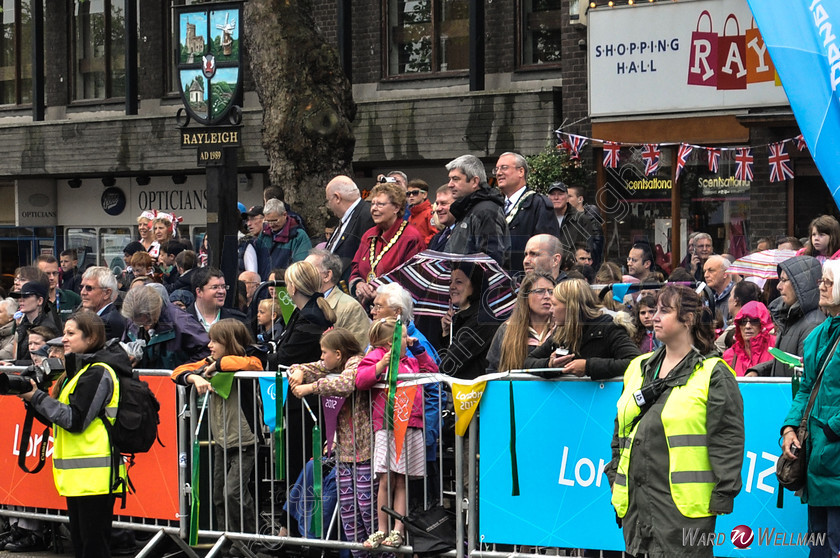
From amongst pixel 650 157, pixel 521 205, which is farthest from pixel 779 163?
pixel 521 205

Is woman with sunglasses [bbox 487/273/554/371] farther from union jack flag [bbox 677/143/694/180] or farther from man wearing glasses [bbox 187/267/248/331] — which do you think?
union jack flag [bbox 677/143/694/180]

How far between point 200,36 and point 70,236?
44.8 feet

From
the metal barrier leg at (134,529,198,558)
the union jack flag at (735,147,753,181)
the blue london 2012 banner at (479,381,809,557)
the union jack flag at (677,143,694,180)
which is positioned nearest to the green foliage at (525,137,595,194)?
the union jack flag at (677,143,694,180)

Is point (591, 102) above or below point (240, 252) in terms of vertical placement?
above

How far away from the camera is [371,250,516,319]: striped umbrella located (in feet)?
25.4

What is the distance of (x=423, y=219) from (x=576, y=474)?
4081mm

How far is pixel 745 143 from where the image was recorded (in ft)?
50.3

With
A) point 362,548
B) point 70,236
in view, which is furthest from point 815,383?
point 70,236

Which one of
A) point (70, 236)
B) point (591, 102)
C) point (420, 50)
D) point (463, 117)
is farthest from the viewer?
point (70, 236)

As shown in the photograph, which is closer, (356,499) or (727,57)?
(356,499)

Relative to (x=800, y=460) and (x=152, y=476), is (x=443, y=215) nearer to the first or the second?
(x=152, y=476)

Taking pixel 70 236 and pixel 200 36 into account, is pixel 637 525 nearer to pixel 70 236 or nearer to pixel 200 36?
pixel 200 36

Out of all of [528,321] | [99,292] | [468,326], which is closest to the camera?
[528,321]

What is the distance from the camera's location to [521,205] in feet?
28.6
